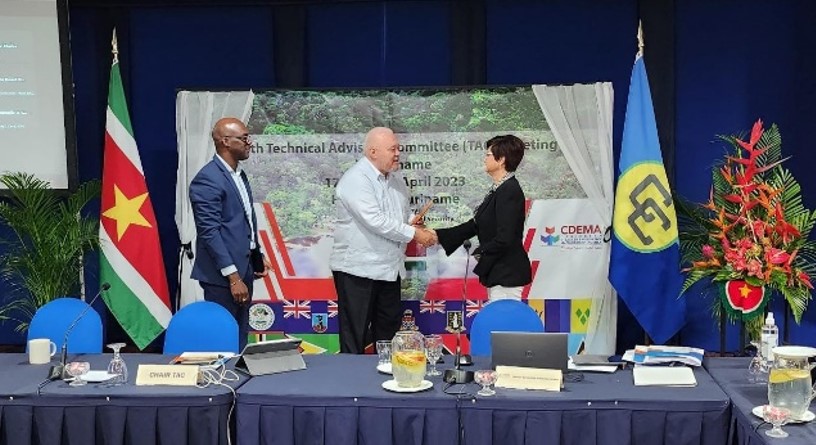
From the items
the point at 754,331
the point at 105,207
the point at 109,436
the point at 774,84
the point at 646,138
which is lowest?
the point at 109,436

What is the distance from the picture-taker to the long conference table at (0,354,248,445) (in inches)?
105

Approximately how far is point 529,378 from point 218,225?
199cm

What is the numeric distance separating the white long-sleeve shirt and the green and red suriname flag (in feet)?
4.06

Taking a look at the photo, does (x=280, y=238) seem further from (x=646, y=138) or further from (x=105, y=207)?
(x=646, y=138)

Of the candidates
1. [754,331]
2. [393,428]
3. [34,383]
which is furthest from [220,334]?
[754,331]

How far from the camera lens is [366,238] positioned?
14.8 feet

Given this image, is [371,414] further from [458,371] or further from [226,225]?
[226,225]

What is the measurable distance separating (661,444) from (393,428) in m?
0.78

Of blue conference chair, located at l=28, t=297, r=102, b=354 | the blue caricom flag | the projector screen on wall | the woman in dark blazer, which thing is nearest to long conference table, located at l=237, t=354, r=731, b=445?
blue conference chair, located at l=28, t=297, r=102, b=354

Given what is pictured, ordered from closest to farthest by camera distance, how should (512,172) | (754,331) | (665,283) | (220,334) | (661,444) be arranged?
(661,444) → (754,331) → (220,334) → (512,172) → (665,283)

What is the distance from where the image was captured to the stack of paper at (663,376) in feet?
8.92

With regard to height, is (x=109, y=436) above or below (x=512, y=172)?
below

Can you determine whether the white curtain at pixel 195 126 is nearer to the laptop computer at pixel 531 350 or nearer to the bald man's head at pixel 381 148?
the bald man's head at pixel 381 148

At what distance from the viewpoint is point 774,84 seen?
530cm
